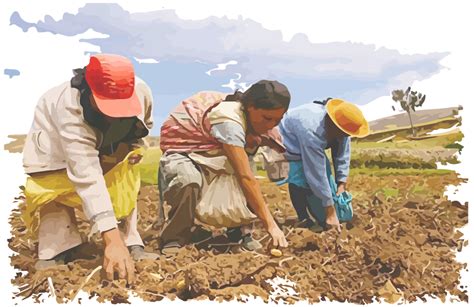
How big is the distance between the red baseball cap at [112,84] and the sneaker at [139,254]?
74cm

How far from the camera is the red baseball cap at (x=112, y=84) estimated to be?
2.77m

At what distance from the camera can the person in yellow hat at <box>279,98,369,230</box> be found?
143 inches

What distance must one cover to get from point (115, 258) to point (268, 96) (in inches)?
42.1

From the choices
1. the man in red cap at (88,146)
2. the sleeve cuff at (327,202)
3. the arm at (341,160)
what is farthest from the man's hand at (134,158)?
the arm at (341,160)

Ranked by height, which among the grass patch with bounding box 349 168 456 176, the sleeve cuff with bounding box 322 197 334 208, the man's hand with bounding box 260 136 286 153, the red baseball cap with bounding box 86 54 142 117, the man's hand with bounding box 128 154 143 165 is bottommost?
the grass patch with bounding box 349 168 456 176

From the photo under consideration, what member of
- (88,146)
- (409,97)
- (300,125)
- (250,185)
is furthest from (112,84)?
(409,97)

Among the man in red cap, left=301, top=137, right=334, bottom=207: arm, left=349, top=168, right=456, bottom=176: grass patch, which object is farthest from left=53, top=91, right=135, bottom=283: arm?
left=349, top=168, right=456, bottom=176: grass patch

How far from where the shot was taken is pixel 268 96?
3160mm

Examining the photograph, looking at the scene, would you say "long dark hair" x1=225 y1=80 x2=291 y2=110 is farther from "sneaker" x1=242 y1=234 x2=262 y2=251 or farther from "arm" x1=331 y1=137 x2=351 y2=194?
"arm" x1=331 y1=137 x2=351 y2=194

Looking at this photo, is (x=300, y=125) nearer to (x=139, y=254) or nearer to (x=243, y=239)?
(x=243, y=239)

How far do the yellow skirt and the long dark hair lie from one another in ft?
1.99

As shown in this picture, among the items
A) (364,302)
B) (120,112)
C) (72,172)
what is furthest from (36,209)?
(364,302)

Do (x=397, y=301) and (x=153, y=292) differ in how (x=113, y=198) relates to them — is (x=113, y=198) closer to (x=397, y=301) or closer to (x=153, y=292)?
(x=153, y=292)

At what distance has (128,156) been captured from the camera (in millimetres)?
3107
